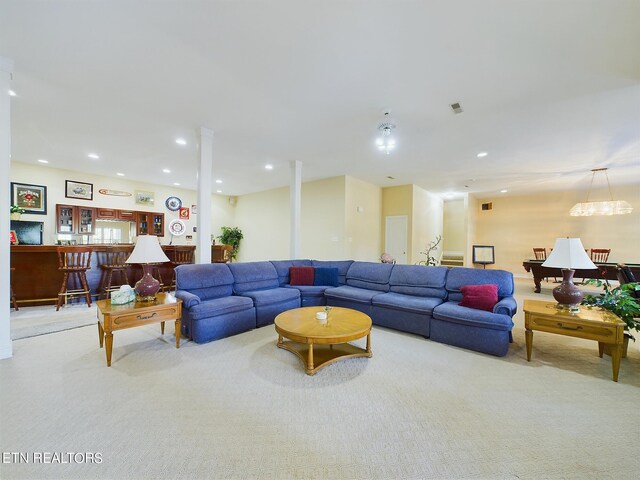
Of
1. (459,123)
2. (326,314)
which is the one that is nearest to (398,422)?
(326,314)

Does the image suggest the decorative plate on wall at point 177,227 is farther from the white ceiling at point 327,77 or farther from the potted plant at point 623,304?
the potted plant at point 623,304

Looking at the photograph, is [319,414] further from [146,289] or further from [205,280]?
[205,280]

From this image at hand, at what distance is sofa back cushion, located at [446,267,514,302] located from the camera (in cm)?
338

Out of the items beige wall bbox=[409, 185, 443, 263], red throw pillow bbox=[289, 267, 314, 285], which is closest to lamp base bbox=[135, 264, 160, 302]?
red throw pillow bbox=[289, 267, 314, 285]

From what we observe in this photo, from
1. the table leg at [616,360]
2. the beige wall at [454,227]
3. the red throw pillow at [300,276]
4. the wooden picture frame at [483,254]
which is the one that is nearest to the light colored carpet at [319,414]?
the table leg at [616,360]

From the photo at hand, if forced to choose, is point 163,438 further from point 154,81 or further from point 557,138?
point 557,138

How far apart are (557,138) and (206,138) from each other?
229 inches

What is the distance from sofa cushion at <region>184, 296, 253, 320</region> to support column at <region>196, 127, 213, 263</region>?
99 centimetres

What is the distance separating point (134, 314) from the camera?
2621 millimetres

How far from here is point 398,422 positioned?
178 centimetres

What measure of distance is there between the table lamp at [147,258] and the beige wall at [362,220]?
14.9ft

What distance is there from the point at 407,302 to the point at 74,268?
5.60 meters

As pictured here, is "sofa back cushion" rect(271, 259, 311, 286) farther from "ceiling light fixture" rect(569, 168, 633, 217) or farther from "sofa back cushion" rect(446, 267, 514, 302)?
"ceiling light fixture" rect(569, 168, 633, 217)

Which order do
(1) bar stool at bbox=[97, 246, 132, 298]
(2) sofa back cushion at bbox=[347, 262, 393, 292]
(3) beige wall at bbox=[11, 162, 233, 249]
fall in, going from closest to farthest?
(2) sofa back cushion at bbox=[347, 262, 393, 292]
(1) bar stool at bbox=[97, 246, 132, 298]
(3) beige wall at bbox=[11, 162, 233, 249]
